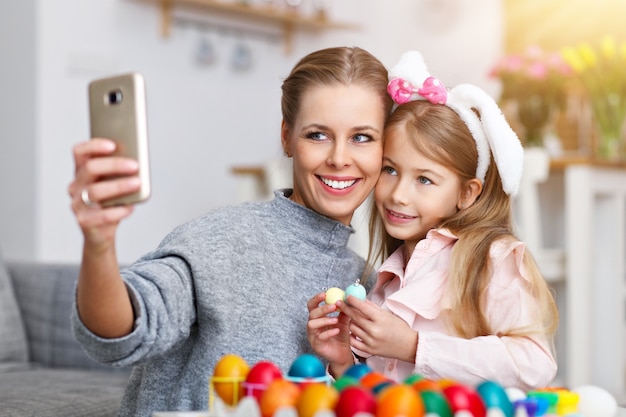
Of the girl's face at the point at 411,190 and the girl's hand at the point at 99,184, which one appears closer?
the girl's hand at the point at 99,184

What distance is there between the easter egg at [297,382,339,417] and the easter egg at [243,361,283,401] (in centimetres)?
6

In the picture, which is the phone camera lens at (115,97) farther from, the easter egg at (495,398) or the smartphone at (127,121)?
the easter egg at (495,398)

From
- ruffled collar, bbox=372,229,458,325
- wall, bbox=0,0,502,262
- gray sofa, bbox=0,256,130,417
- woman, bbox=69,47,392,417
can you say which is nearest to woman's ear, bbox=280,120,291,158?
woman, bbox=69,47,392,417

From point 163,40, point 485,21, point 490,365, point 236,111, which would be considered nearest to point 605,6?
point 485,21

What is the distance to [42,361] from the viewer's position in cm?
229

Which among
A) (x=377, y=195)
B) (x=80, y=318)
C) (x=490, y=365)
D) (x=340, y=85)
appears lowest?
(x=490, y=365)

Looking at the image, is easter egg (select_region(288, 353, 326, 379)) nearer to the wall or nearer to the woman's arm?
the woman's arm

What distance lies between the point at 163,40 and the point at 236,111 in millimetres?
554

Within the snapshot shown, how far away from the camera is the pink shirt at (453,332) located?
1.17 m

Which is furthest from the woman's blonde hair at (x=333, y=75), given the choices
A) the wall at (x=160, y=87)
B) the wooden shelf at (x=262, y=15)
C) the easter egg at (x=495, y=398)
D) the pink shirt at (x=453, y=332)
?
the wooden shelf at (x=262, y=15)

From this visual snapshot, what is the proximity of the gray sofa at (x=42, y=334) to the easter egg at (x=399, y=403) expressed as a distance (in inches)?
50.8

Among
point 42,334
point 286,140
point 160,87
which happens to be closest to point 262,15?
point 160,87

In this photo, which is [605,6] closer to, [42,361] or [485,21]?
[485,21]

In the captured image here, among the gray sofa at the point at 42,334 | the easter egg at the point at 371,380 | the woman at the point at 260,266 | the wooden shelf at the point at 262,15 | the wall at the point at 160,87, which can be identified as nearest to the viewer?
the easter egg at the point at 371,380
